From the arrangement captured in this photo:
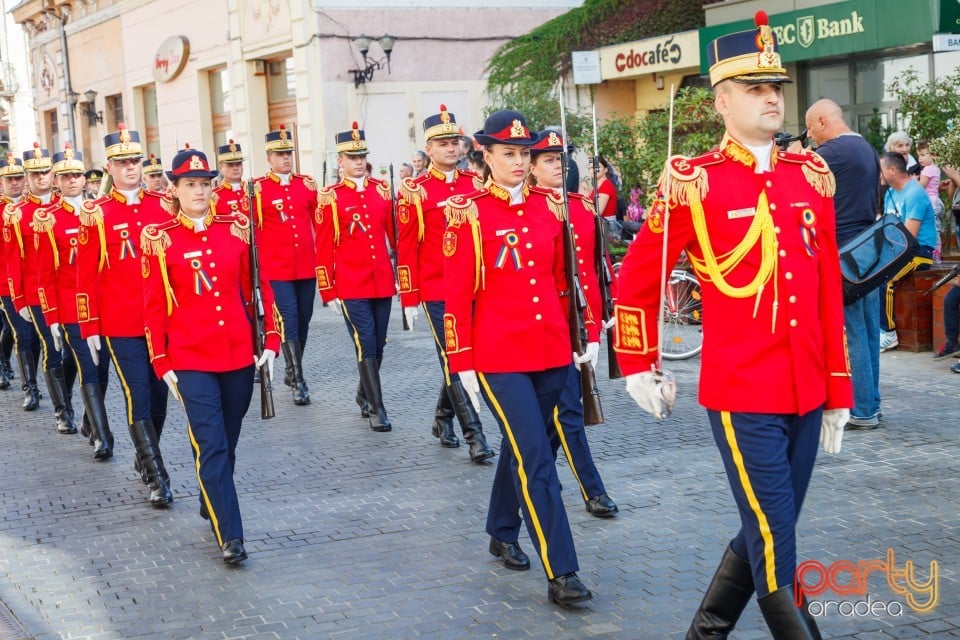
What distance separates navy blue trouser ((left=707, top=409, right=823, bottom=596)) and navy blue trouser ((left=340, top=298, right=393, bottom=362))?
5.86 meters

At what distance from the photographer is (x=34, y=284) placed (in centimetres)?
1152

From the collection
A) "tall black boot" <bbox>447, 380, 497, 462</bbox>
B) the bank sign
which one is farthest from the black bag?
the bank sign

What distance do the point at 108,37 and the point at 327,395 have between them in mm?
28031

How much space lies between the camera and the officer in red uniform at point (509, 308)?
6051 millimetres

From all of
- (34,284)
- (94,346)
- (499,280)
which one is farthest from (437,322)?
(34,284)

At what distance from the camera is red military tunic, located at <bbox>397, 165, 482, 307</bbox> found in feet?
31.1

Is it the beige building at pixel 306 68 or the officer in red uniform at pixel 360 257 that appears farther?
the beige building at pixel 306 68

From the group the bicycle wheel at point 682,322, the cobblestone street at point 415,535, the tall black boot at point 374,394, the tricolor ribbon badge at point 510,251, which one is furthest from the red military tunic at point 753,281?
the bicycle wheel at point 682,322

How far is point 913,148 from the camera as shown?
1557 centimetres

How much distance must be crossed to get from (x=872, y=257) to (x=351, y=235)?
4012 millimetres

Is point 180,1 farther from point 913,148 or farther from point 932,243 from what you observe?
point 932,243

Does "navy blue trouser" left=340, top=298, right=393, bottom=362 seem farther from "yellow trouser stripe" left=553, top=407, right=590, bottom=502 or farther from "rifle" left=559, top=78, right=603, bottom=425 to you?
"rifle" left=559, top=78, right=603, bottom=425

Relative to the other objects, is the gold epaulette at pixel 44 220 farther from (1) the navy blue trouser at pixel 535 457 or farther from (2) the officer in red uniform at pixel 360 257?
(1) the navy blue trouser at pixel 535 457

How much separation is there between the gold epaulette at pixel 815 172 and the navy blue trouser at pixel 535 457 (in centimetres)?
178
